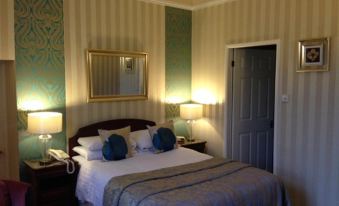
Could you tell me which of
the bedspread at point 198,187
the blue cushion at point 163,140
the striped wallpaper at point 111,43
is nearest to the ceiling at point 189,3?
the striped wallpaper at point 111,43

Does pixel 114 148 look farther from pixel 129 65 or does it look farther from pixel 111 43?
pixel 111 43

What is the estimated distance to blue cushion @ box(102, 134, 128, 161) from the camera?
138 inches

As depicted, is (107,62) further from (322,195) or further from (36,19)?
(322,195)

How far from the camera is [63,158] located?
3.53 metres

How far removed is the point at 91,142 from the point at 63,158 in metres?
0.35

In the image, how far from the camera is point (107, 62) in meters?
4.20

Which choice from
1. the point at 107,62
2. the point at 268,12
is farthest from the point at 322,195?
the point at 107,62

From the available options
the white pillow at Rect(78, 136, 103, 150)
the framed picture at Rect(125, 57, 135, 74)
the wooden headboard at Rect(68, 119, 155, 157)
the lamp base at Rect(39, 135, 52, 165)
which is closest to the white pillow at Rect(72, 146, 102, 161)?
the white pillow at Rect(78, 136, 103, 150)

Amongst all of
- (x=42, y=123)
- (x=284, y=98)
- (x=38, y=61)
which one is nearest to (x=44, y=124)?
(x=42, y=123)

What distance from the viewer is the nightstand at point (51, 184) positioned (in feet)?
10.9

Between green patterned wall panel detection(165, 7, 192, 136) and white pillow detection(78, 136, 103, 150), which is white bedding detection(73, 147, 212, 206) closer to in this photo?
white pillow detection(78, 136, 103, 150)

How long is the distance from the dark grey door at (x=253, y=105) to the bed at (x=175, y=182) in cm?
124

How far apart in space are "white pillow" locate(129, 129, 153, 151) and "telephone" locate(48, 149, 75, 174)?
827 mm

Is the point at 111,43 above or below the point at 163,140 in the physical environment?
above
